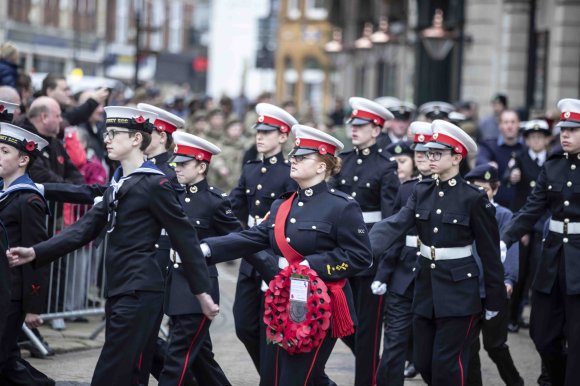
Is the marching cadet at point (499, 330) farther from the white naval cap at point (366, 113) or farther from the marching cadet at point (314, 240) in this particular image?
the marching cadet at point (314, 240)

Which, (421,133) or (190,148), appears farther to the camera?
(421,133)

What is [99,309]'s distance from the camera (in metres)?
12.6

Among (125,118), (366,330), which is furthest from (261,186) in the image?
(125,118)

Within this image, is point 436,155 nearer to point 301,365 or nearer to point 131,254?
point 301,365

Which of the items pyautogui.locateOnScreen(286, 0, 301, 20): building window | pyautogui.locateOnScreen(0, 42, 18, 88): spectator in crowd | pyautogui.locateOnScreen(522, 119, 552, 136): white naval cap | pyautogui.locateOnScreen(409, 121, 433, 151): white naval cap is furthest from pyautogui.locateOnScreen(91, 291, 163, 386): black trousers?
pyautogui.locateOnScreen(286, 0, 301, 20): building window

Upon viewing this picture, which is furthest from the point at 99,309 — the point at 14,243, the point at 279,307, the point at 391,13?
the point at 391,13

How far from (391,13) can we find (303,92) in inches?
955

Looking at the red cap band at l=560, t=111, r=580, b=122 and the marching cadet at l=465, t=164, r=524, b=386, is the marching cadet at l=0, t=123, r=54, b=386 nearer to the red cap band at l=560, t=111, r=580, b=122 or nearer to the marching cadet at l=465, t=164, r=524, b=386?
the marching cadet at l=465, t=164, r=524, b=386

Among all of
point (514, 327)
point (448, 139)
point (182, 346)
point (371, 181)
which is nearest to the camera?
point (182, 346)

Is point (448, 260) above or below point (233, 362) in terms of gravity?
above

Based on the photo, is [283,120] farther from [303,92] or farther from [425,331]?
[303,92]

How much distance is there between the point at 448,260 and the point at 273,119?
7.69 feet

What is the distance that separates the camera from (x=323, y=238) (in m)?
8.36

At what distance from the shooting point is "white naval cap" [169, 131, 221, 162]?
948 centimetres
